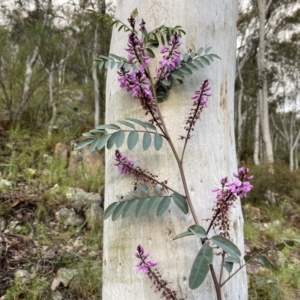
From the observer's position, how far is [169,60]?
83 centimetres

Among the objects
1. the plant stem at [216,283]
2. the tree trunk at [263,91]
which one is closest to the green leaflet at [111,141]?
the plant stem at [216,283]

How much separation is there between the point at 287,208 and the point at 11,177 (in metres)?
4.45

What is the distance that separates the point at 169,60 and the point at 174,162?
261 millimetres

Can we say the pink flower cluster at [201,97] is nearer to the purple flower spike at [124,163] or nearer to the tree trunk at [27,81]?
the purple flower spike at [124,163]

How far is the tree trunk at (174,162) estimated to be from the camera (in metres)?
0.78

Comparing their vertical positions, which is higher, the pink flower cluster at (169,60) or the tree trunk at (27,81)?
the tree trunk at (27,81)

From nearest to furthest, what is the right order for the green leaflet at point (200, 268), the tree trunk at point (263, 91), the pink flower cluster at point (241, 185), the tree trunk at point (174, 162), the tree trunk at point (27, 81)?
1. the green leaflet at point (200, 268)
2. the pink flower cluster at point (241, 185)
3. the tree trunk at point (174, 162)
4. the tree trunk at point (27, 81)
5. the tree trunk at point (263, 91)

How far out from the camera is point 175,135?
84 cm

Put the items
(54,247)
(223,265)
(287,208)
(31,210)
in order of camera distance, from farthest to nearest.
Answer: (287,208)
(31,210)
(54,247)
(223,265)

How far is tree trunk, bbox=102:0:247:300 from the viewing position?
776mm

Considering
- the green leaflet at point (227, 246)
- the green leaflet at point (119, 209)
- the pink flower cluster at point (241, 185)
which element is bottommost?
the green leaflet at point (227, 246)

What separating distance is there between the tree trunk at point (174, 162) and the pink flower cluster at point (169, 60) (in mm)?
40

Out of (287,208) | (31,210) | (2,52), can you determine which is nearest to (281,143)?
(287,208)

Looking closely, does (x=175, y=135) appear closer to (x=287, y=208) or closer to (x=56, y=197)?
(x=56, y=197)
